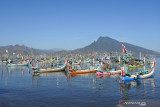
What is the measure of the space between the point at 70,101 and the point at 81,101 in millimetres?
1500

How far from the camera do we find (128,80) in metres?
36.0

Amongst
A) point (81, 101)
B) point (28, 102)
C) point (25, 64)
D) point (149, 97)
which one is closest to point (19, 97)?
point (28, 102)

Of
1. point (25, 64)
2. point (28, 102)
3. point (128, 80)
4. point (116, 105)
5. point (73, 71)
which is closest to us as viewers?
point (116, 105)

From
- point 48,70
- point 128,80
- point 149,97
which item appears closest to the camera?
point 149,97

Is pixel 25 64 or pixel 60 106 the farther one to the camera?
pixel 25 64

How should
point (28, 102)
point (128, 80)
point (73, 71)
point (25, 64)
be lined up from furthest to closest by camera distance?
1. point (25, 64)
2. point (73, 71)
3. point (128, 80)
4. point (28, 102)

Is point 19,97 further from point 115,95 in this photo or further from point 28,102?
point 115,95

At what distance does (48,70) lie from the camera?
57000 millimetres

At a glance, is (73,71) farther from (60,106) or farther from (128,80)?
(60,106)

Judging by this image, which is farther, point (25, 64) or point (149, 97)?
point (25, 64)

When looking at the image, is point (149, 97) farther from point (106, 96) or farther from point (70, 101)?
point (70, 101)

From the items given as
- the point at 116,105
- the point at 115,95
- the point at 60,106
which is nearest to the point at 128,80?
the point at 115,95

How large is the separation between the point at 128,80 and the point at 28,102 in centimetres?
2268

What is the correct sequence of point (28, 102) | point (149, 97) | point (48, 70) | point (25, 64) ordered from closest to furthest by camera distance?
point (28, 102), point (149, 97), point (48, 70), point (25, 64)
